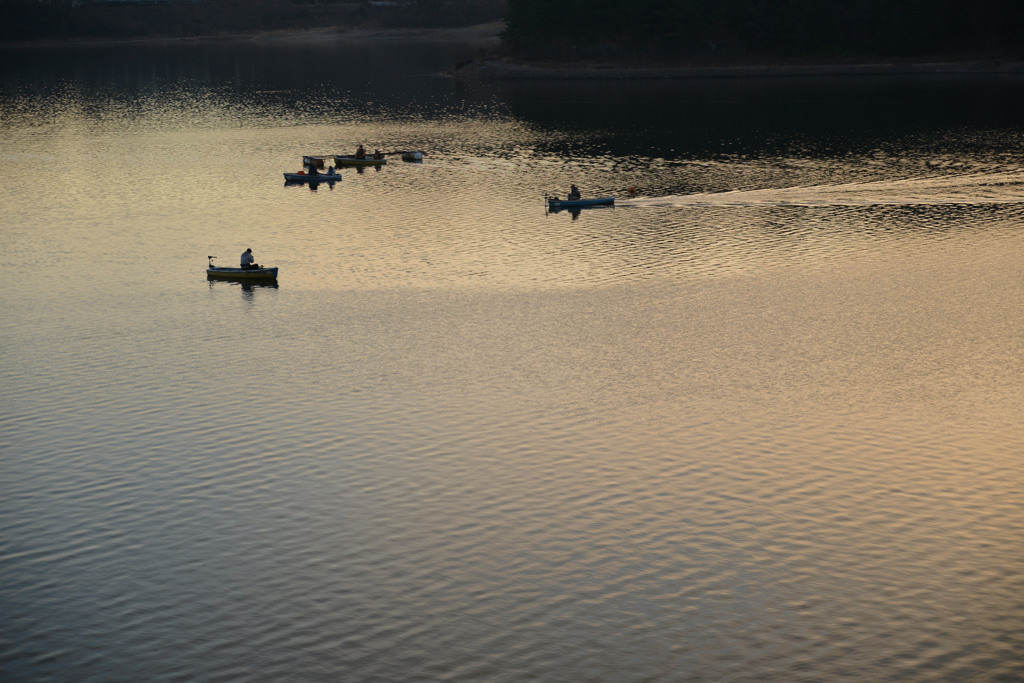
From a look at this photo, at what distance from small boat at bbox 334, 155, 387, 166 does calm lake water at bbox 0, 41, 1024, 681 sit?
16.1 metres

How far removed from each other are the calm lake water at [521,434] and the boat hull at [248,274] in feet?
5.61

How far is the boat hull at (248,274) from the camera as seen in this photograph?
70250 millimetres

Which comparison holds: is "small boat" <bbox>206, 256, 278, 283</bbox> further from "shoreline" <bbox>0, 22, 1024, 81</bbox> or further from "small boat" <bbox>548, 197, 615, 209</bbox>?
"shoreline" <bbox>0, 22, 1024, 81</bbox>

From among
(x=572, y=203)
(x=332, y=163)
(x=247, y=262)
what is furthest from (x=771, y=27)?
(x=247, y=262)

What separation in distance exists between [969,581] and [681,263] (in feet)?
136

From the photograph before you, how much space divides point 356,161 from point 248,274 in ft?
157

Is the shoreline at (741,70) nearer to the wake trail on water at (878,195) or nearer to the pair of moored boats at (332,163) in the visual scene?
the pair of moored boats at (332,163)

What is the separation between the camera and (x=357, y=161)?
380 ft

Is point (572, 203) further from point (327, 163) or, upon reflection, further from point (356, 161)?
point (327, 163)

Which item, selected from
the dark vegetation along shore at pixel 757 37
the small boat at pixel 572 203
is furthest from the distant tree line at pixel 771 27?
the small boat at pixel 572 203

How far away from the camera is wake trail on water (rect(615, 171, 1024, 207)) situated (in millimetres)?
91312

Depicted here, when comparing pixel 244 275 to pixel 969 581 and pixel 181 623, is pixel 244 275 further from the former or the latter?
pixel 969 581

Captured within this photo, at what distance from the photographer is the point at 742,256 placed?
75.2 metres

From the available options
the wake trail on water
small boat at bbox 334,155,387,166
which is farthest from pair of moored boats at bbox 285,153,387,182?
the wake trail on water
